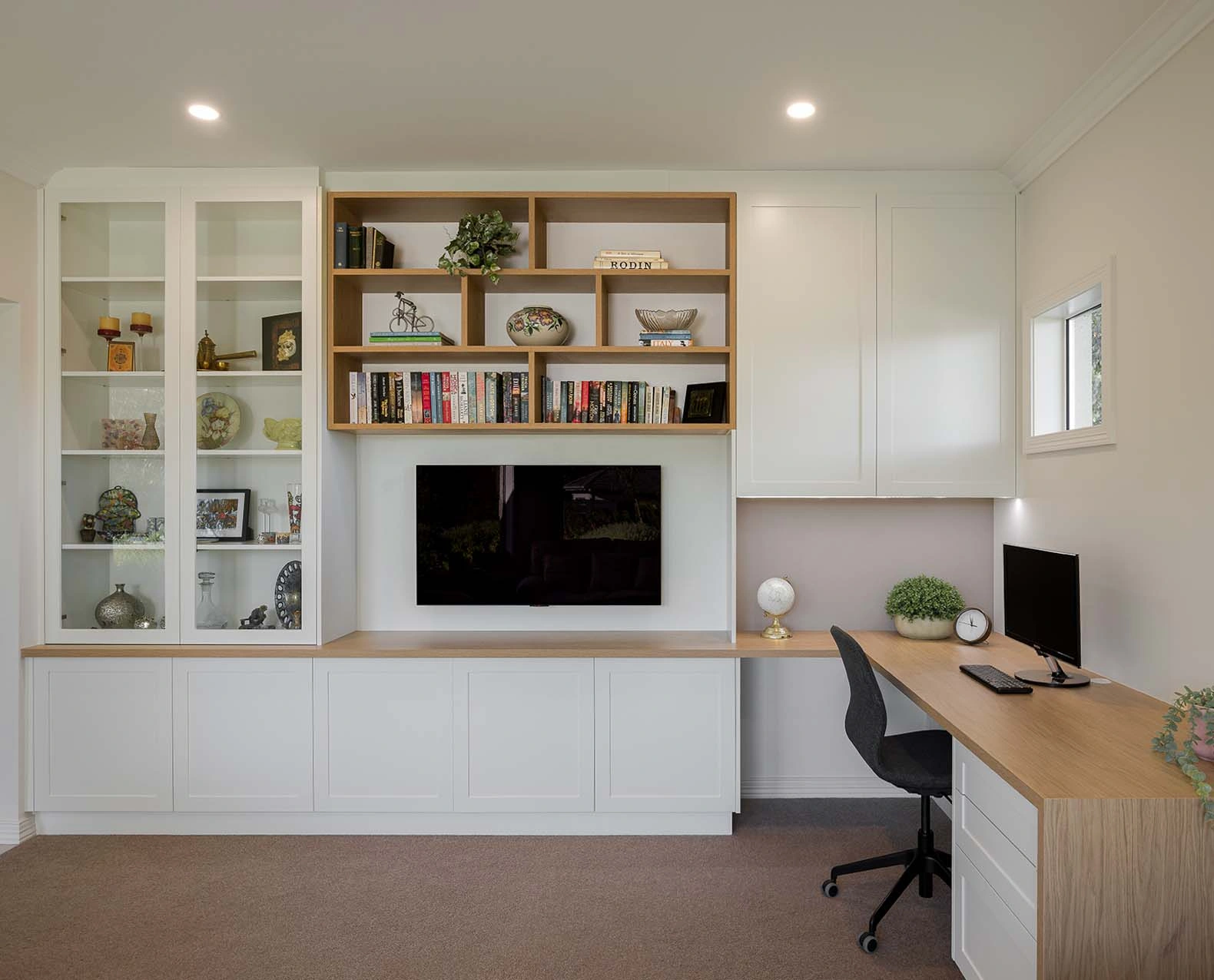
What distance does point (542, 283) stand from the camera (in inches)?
138

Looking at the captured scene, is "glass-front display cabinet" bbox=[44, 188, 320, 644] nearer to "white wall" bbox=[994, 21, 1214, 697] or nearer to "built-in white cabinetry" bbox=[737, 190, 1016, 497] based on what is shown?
"built-in white cabinetry" bbox=[737, 190, 1016, 497]

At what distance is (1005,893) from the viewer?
188 centimetres

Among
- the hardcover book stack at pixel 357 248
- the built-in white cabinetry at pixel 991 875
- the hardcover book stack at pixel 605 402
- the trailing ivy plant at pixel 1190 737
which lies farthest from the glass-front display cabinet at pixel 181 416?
the trailing ivy plant at pixel 1190 737

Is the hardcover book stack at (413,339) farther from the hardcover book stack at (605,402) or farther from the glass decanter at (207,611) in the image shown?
the glass decanter at (207,611)

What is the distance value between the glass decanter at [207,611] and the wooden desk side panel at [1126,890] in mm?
3073

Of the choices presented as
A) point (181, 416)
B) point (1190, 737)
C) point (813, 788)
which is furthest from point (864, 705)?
point (181, 416)

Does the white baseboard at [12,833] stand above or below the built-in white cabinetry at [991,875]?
below

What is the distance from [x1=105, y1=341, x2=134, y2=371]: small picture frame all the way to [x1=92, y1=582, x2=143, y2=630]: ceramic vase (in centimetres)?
91

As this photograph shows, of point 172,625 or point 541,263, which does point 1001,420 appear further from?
point 172,625

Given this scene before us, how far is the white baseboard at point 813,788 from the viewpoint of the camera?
12.1 ft

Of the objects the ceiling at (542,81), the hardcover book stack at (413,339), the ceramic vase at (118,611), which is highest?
the ceiling at (542,81)

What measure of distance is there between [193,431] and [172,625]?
81 centimetres

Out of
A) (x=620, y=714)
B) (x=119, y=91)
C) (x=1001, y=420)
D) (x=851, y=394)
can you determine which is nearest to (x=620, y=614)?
(x=620, y=714)

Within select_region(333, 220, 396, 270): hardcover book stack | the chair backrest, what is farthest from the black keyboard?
select_region(333, 220, 396, 270): hardcover book stack
